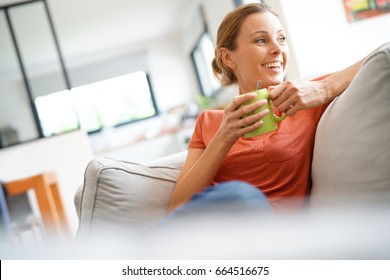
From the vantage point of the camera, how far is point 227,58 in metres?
0.97

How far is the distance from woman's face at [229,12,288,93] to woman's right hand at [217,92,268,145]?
26cm

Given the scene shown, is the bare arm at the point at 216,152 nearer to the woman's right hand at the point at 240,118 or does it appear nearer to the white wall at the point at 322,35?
the woman's right hand at the point at 240,118

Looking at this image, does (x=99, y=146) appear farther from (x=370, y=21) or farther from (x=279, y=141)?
(x=279, y=141)

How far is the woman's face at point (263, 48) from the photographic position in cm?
85

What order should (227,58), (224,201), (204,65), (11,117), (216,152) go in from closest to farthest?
(224,201), (216,152), (227,58), (11,117), (204,65)

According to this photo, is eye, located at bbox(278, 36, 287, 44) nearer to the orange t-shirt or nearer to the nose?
the nose

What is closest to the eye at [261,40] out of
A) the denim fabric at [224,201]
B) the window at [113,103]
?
the denim fabric at [224,201]

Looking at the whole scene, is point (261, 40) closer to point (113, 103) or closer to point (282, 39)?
point (282, 39)

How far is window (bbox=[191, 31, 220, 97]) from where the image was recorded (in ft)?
17.7

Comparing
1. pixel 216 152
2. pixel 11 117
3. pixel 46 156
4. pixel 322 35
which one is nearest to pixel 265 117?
pixel 216 152

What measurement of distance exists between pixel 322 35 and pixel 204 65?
341 cm

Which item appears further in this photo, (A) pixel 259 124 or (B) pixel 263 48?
(B) pixel 263 48

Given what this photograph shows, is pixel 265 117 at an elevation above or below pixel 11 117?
below
